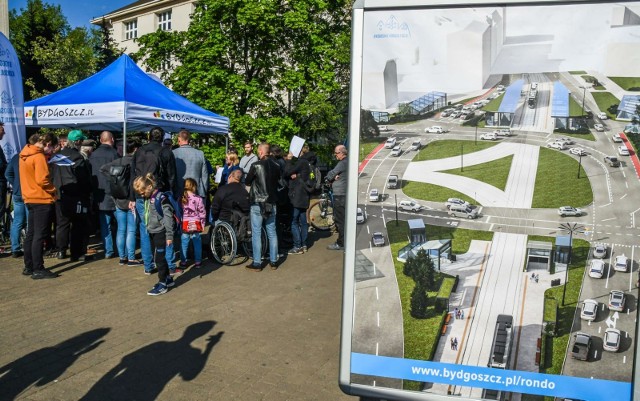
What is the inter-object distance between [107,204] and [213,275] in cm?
217

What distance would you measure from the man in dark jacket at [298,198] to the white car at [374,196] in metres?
7.17

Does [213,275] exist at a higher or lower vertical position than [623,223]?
lower

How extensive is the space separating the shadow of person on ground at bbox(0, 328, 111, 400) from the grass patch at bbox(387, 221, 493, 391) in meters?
3.34

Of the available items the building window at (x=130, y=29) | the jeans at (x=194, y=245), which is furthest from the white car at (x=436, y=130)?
the building window at (x=130, y=29)

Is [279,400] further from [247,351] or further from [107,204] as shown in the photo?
[107,204]

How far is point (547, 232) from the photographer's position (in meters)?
2.50

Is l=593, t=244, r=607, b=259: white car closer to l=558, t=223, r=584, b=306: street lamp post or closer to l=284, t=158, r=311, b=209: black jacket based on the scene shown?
l=558, t=223, r=584, b=306: street lamp post

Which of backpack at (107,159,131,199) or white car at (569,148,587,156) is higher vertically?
white car at (569,148,587,156)

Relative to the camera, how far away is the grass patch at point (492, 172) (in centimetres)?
258

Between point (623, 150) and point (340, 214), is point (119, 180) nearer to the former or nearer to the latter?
point (340, 214)

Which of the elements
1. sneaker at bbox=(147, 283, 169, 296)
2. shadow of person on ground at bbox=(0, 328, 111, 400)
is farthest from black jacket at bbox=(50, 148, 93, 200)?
shadow of person on ground at bbox=(0, 328, 111, 400)

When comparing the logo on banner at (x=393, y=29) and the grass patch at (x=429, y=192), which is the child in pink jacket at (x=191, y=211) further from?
the logo on banner at (x=393, y=29)

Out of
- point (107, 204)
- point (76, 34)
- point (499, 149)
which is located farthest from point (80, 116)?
point (76, 34)

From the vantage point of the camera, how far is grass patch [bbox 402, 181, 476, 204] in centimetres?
266
